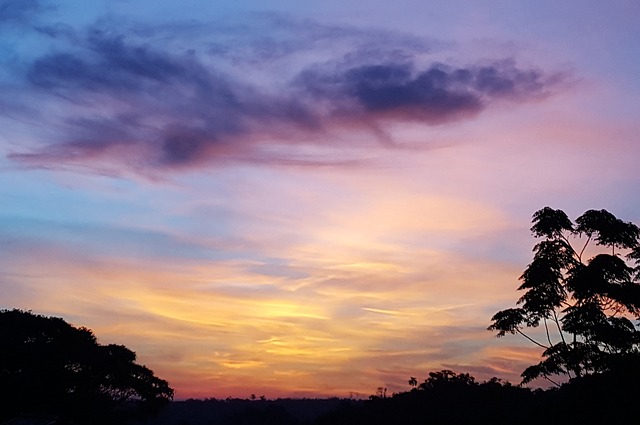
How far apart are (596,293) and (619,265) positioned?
1425 mm

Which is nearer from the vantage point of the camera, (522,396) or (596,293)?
(596,293)

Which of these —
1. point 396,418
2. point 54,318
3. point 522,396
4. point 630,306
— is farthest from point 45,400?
point 522,396

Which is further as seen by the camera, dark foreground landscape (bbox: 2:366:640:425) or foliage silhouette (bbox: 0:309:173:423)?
foliage silhouette (bbox: 0:309:173:423)

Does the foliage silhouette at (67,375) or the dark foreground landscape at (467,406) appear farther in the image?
the foliage silhouette at (67,375)

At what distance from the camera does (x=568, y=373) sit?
2802cm

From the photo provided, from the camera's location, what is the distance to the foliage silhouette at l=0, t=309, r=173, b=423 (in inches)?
1948

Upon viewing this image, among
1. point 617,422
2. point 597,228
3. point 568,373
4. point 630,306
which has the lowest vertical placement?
point 617,422

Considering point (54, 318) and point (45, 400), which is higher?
point (54, 318)

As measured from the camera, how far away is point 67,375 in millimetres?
52375

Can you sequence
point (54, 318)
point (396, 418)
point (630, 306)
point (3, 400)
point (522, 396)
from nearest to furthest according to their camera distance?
point (630, 306), point (3, 400), point (54, 318), point (522, 396), point (396, 418)

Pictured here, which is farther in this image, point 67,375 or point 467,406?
point 467,406

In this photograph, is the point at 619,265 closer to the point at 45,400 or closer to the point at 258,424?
the point at 45,400

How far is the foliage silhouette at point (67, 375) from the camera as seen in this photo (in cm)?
4947

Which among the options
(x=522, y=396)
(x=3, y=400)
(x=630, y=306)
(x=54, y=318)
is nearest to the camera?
(x=630, y=306)
